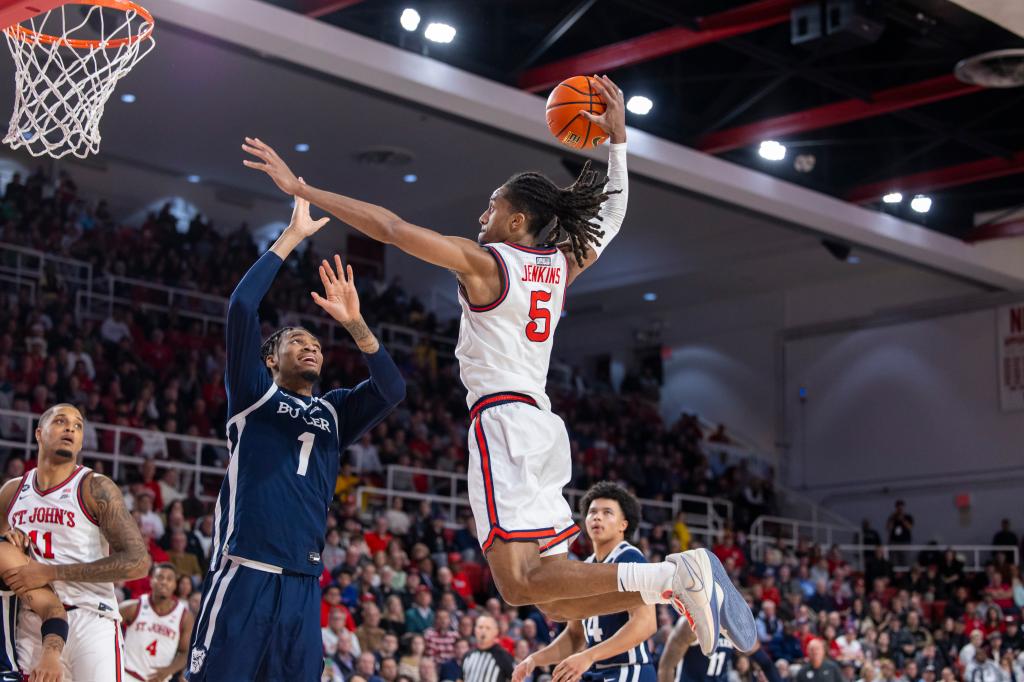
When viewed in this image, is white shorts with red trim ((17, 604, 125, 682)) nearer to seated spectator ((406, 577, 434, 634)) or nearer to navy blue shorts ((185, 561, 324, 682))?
navy blue shorts ((185, 561, 324, 682))

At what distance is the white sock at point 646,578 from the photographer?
4.76 meters

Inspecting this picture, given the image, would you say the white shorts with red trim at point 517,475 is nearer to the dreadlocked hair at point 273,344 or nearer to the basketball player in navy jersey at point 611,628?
the dreadlocked hair at point 273,344

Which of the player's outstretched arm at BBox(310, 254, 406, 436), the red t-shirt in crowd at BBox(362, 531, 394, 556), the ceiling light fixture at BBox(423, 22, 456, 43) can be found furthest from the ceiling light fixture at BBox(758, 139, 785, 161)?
the player's outstretched arm at BBox(310, 254, 406, 436)

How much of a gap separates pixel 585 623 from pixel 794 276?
20816mm

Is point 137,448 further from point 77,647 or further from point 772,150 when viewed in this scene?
point 77,647

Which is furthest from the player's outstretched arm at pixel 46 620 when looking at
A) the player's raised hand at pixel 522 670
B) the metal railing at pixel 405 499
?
the metal railing at pixel 405 499

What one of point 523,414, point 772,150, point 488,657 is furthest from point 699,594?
point 772,150

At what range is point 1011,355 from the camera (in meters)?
24.2

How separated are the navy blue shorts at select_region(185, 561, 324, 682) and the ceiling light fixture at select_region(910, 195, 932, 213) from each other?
663 inches

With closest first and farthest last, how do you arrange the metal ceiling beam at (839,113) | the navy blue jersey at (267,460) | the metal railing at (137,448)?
the navy blue jersey at (267,460) → the metal railing at (137,448) → the metal ceiling beam at (839,113)

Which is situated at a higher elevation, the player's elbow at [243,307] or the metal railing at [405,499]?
the player's elbow at [243,307]

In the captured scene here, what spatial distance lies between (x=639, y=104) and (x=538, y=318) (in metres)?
11.2

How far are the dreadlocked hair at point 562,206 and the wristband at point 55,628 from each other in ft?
9.30

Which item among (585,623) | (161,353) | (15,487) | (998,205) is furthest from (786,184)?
(15,487)
